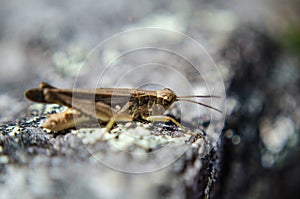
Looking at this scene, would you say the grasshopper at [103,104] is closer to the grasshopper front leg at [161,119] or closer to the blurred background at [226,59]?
the grasshopper front leg at [161,119]

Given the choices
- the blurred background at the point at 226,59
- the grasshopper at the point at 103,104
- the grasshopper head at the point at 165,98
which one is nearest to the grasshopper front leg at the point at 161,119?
the grasshopper at the point at 103,104

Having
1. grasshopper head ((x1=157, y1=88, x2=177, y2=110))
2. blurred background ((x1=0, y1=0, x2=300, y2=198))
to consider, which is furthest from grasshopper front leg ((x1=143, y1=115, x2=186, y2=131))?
blurred background ((x1=0, y1=0, x2=300, y2=198))

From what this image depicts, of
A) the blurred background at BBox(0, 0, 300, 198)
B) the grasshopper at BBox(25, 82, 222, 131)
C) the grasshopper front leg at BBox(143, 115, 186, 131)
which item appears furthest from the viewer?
the blurred background at BBox(0, 0, 300, 198)

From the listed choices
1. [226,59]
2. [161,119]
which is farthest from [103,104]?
[226,59]

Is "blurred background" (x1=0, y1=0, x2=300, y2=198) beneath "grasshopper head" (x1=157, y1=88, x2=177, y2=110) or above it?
above

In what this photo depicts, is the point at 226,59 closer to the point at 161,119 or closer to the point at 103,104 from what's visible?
the point at 161,119

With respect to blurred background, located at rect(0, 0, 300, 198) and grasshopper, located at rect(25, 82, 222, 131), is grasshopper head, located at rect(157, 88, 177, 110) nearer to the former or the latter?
grasshopper, located at rect(25, 82, 222, 131)
